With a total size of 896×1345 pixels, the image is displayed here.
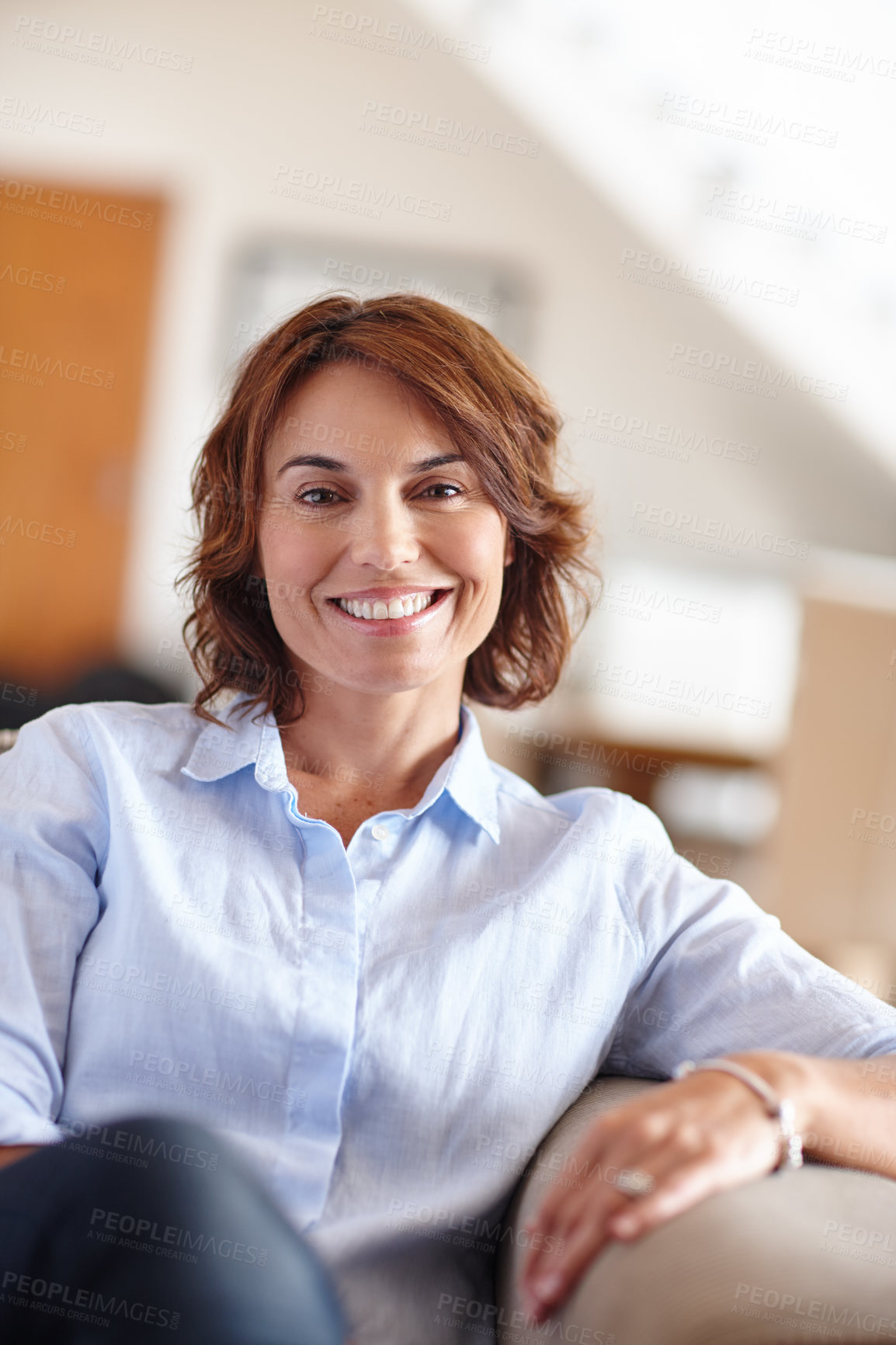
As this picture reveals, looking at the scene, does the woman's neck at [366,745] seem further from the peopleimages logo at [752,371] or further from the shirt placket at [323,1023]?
the peopleimages logo at [752,371]

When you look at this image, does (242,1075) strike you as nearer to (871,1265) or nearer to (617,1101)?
(617,1101)

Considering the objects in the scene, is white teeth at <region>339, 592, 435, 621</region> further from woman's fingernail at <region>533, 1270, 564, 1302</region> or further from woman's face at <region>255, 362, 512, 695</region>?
woman's fingernail at <region>533, 1270, 564, 1302</region>

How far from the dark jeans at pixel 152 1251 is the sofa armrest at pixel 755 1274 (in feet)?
0.64

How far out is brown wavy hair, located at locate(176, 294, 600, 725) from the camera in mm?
1225

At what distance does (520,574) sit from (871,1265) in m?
0.84

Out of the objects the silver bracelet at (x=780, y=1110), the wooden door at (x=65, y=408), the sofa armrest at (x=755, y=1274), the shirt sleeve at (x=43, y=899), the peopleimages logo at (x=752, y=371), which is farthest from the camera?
the peopleimages logo at (x=752, y=371)

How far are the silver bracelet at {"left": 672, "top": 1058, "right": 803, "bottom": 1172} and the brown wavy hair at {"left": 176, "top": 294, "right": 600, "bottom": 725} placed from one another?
59cm

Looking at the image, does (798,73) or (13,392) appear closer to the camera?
(798,73)

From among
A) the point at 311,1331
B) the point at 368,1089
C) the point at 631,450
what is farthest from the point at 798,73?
the point at 311,1331

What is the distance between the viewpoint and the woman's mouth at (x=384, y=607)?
1.21 meters

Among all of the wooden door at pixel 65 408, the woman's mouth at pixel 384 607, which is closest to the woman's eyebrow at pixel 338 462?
the woman's mouth at pixel 384 607

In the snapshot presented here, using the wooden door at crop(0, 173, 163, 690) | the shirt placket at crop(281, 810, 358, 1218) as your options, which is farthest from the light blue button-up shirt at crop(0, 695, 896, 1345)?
the wooden door at crop(0, 173, 163, 690)

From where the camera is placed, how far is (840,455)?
462 centimetres

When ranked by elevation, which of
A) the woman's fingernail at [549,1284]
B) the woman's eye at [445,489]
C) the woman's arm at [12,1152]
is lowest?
the woman's arm at [12,1152]
